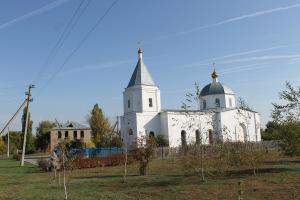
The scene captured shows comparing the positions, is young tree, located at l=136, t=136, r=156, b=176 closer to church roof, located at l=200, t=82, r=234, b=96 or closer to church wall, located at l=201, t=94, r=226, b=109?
church roof, located at l=200, t=82, r=234, b=96

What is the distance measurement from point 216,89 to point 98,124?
20.5 meters

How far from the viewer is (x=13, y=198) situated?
1400 centimetres

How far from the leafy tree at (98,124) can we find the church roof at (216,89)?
16987mm

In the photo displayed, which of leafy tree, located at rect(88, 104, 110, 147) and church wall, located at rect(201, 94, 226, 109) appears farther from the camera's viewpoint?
church wall, located at rect(201, 94, 226, 109)

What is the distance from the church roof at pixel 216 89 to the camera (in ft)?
207

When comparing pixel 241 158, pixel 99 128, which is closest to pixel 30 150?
pixel 99 128

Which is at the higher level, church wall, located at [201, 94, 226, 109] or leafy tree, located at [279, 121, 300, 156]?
church wall, located at [201, 94, 226, 109]

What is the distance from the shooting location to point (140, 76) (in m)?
54.7

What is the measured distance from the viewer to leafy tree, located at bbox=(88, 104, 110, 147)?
6184 cm

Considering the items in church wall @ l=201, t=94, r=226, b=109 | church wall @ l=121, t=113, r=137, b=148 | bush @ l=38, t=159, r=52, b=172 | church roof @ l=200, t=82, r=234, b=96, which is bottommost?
bush @ l=38, t=159, r=52, b=172

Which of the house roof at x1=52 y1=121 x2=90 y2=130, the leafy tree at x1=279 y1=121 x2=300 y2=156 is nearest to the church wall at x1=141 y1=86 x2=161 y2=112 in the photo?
the house roof at x1=52 y1=121 x2=90 y2=130

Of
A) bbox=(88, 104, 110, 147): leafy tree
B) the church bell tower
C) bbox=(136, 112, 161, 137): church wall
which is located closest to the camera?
bbox=(136, 112, 161, 137): church wall

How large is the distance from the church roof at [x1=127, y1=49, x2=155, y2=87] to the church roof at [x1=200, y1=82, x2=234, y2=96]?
11817mm

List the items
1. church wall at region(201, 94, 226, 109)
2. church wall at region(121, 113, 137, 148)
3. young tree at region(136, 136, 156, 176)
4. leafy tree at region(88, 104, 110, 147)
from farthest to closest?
church wall at region(201, 94, 226, 109) → leafy tree at region(88, 104, 110, 147) → church wall at region(121, 113, 137, 148) → young tree at region(136, 136, 156, 176)
